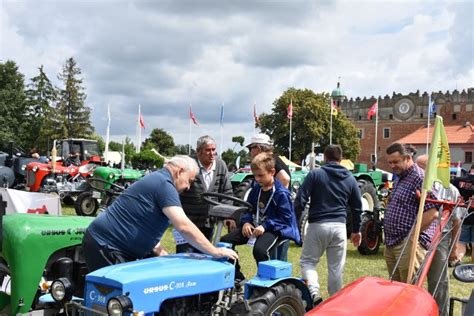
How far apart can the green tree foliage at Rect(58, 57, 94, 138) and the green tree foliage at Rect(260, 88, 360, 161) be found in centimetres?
1736

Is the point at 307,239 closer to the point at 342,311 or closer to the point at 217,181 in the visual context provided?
the point at 217,181

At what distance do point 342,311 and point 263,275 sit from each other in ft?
3.91

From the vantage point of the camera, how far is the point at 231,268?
3.16 metres

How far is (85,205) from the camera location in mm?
11781

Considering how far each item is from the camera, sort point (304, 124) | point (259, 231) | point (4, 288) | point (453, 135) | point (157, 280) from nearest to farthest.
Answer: point (157, 280), point (259, 231), point (4, 288), point (304, 124), point (453, 135)

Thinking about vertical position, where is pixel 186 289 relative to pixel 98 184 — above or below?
above

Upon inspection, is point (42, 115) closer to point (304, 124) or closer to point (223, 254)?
point (304, 124)

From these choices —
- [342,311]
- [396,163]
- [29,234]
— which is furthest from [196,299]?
[396,163]

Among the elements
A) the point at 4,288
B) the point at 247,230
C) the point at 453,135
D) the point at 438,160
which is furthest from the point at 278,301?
the point at 453,135

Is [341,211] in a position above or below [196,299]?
above

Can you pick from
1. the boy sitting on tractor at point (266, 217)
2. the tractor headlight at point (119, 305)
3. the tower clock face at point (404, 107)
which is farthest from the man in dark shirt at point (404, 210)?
the tower clock face at point (404, 107)

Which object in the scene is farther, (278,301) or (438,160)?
(438,160)

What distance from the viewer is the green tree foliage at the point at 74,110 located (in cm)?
4775

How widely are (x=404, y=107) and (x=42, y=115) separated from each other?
47760mm
